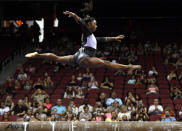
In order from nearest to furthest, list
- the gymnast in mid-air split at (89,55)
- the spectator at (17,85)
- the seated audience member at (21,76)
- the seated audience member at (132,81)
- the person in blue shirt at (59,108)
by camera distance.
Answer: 1. the gymnast in mid-air split at (89,55)
2. the person in blue shirt at (59,108)
3. the seated audience member at (132,81)
4. the spectator at (17,85)
5. the seated audience member at (21,76)

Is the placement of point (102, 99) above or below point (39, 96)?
below

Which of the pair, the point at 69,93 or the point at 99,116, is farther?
the point at 69,93

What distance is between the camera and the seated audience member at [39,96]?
12.0 m

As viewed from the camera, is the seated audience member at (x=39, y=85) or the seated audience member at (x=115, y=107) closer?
the seated audience member at (x=115, y=107)

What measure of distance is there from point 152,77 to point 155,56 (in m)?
3.44

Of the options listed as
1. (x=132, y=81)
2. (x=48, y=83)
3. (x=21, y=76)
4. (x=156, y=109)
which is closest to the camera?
(x=156, y=109)

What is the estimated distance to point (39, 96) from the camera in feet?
40.1

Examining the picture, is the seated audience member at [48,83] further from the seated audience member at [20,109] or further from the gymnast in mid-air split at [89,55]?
the gymnast in mid-air split at [89,55]

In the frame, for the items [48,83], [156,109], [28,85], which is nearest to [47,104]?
[48,83]

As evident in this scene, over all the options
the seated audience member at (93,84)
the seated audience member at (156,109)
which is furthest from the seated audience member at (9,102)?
the seated audience member at (156,109)

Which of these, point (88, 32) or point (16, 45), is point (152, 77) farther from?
point (16, 45)

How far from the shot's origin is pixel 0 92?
44.2ft

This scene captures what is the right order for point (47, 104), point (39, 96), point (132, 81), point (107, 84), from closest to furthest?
point (47, 104) < point (39, 96) < point (107, 84) < point (132, 81)

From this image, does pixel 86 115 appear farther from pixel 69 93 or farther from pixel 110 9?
pixel 110 9
